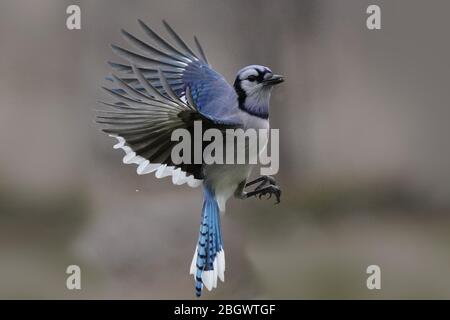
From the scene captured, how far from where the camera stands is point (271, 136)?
179 cm

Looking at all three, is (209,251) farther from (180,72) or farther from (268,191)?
(180,72)

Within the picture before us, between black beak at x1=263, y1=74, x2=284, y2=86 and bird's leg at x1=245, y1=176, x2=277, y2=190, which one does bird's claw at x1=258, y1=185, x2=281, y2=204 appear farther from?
black beak at x1=263, y1=74, x2=284, y2=86

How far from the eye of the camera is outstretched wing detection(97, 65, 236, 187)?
4.91 ft

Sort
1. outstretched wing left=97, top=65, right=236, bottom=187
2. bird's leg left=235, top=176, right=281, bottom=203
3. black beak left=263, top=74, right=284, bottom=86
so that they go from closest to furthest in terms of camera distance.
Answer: outstretched wing left=97, top=65, right=236, bottom=187
black beak left=263, top=74, right=284, bottom=86
bird's leg left=235, top=176, right=281, bottom=203

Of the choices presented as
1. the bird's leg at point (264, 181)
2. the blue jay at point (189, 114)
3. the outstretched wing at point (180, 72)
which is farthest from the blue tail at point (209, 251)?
the outstretched wing at point (180, 72)

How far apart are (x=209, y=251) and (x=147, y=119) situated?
0.35 meters

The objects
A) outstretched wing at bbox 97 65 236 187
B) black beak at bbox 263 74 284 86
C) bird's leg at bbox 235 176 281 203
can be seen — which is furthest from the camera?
bird's leg at bbox 235 176 281 203

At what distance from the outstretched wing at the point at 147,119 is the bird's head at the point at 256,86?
12 centimetres

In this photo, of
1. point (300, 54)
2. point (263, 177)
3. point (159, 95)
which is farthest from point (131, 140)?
point (300, 54)

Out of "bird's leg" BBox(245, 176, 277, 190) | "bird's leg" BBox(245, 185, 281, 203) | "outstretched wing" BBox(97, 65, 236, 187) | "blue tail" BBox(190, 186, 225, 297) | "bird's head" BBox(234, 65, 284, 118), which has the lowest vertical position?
"blue tail" BBox(190, 186, 225, 297)

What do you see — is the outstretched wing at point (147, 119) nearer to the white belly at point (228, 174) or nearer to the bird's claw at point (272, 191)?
the white belly at point (228, 174)

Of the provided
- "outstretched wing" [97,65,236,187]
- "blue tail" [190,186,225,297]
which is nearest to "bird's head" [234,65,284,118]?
"outstretched wing" [97,65,236,187]

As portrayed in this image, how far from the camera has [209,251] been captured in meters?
1.71

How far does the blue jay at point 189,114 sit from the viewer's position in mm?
1515
